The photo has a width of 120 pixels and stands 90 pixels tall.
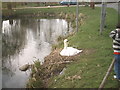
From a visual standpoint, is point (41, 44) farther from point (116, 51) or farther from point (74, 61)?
point (116, 51)

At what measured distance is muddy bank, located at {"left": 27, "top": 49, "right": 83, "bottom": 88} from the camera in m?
7.67

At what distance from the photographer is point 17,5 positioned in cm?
3484

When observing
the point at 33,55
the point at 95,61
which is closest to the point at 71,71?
the point at 95,61

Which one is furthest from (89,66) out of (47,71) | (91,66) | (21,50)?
(21,50)

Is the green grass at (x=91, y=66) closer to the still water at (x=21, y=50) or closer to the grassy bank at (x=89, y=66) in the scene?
the grassy bank at (x=89, y=66)

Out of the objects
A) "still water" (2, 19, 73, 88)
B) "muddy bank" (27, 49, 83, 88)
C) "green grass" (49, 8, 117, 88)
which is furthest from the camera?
"still water" (2, 19, 73, 88)

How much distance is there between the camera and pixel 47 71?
8805mm

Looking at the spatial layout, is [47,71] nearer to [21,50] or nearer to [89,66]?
[89,66]

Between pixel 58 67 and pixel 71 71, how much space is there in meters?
1.04

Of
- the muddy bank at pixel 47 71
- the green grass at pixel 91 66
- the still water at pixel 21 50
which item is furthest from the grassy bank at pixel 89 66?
the still water at pixel 21 50

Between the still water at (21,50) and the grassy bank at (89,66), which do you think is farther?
the still water at (21,50)

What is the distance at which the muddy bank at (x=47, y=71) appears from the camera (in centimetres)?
767

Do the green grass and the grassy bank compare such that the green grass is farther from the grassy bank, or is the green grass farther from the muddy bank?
the muddy bank

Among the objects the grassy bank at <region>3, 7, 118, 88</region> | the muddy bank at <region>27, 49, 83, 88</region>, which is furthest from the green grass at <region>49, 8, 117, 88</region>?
the muddy bank at <region>27, 49, 83, 88</region>
